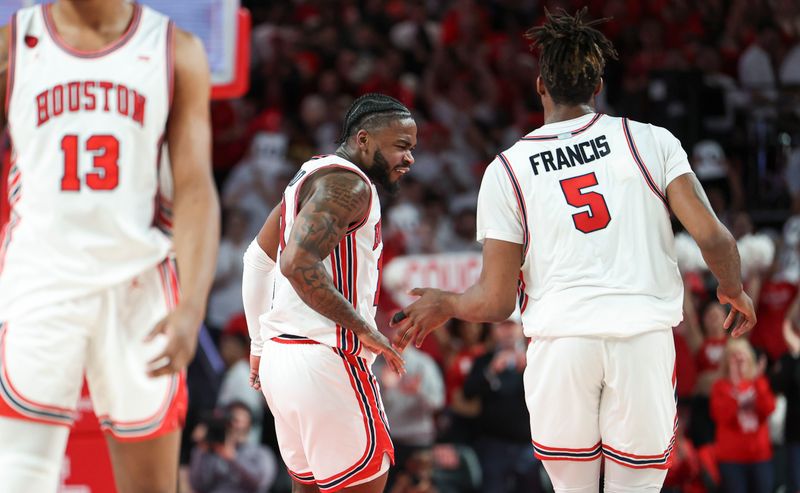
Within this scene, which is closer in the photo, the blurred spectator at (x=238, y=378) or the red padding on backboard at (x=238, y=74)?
the red padding on backboard at (x=238, y=74)

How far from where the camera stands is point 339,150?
4.56m

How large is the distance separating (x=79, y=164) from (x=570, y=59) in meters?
1.93

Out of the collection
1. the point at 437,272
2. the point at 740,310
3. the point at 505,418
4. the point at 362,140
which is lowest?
the point at 505,418

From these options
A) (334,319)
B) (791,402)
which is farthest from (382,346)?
(791,402)

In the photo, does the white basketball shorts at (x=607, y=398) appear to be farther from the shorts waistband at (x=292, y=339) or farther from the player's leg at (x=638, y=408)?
the shorts waistband at (x=292, y=339)

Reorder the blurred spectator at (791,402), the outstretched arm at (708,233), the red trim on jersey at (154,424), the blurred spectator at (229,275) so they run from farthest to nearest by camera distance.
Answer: the blurred spectator at (229,275)
the blurred spectator at (791,402)
the outstretched arm at (708,233)
the red trim on jersey at (154,424)

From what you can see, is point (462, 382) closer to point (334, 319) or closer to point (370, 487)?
point (370, 487)

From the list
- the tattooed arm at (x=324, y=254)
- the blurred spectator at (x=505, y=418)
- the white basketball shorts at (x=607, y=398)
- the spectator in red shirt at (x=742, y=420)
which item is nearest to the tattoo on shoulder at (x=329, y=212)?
the tattooed arm at (x=324, y=254)

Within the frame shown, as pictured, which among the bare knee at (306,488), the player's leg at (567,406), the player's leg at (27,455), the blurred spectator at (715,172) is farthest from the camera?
the blurred spectator at (715,172)

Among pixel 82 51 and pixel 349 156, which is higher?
pixel 82 51

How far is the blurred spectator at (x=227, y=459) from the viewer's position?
8289 mm

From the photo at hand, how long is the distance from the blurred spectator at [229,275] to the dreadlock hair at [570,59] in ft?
20.1

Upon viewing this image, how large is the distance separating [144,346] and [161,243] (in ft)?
1.01

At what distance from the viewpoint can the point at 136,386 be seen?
10.6 feet
